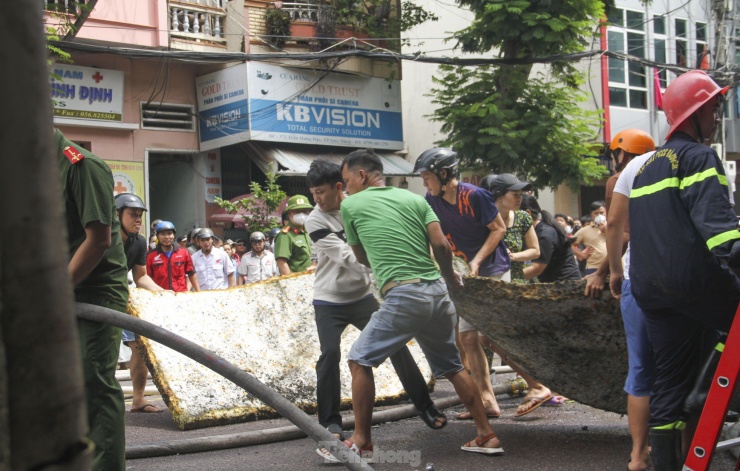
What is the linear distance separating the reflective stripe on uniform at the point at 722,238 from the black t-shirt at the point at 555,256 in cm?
429

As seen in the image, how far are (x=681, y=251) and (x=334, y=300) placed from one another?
2618 mm

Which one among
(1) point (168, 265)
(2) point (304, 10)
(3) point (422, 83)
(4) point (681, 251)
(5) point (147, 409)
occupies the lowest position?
(5) point (147, 409)

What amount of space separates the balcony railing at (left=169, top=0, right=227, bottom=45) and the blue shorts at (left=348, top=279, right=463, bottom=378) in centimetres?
1707

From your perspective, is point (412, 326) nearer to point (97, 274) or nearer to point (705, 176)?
point (97, 274)

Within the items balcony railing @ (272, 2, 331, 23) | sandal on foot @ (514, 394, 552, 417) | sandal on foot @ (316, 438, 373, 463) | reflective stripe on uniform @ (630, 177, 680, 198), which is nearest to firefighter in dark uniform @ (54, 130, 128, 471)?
sandal on foot @ (316, 438, 373, 463)

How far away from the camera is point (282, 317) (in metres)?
7.70

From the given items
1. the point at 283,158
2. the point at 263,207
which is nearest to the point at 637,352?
the point at 263,207

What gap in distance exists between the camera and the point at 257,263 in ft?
47.2

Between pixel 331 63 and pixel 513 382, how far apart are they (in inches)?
633

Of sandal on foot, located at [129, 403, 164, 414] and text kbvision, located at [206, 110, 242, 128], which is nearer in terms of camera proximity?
sandal on foot, located at [129, 403, 164, 414]

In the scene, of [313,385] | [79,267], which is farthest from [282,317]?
[79,267]

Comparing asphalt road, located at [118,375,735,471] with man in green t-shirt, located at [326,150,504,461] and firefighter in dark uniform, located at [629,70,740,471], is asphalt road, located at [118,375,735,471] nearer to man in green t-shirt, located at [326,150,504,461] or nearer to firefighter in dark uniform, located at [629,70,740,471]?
man in green t-shirt, located at [326,150,504,461]

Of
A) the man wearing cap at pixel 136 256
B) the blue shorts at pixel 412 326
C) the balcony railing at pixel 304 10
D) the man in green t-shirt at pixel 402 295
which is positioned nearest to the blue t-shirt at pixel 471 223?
the man in green t-shirt at pixel 402 295

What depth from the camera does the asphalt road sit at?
5.21 meters
